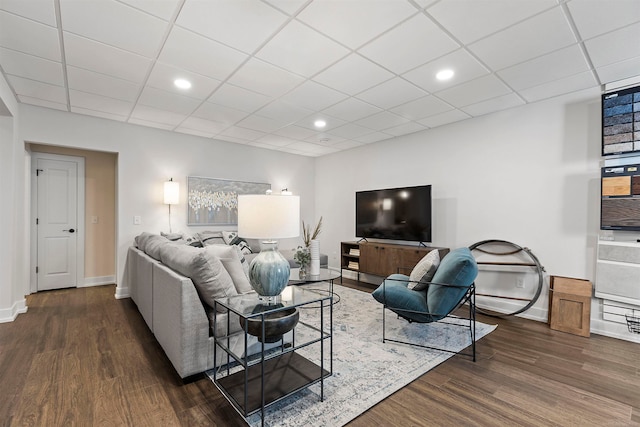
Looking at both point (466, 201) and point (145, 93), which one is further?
point (466, 201)

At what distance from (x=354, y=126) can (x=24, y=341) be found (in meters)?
4.42

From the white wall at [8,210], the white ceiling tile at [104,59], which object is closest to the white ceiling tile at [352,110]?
the white ceiling tile at [104,59]

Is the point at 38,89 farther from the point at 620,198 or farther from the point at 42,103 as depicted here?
the point at 620,198

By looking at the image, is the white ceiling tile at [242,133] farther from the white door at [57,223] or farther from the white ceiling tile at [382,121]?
the white door at [57,223]

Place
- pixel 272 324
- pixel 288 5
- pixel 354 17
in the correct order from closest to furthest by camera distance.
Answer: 1. pixel 272 324
2. pixel 288 5
3. pixel 354 17

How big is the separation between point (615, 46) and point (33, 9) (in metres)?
4.23

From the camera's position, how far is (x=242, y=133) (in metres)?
4.93

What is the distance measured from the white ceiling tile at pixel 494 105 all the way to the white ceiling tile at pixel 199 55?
2.78 m

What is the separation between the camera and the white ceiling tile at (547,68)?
252 centimetres

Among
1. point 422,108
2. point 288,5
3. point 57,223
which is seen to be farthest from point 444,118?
point 57,223

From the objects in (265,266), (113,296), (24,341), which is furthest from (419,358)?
(113,296)

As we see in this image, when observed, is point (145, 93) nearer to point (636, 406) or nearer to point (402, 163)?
point (402, 163)

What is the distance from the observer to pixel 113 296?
442cm

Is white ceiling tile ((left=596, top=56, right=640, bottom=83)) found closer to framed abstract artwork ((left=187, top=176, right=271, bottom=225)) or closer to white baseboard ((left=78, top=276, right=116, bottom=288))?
framed abstract artwork ((left=187, top=176, right=271, bottom=225))
